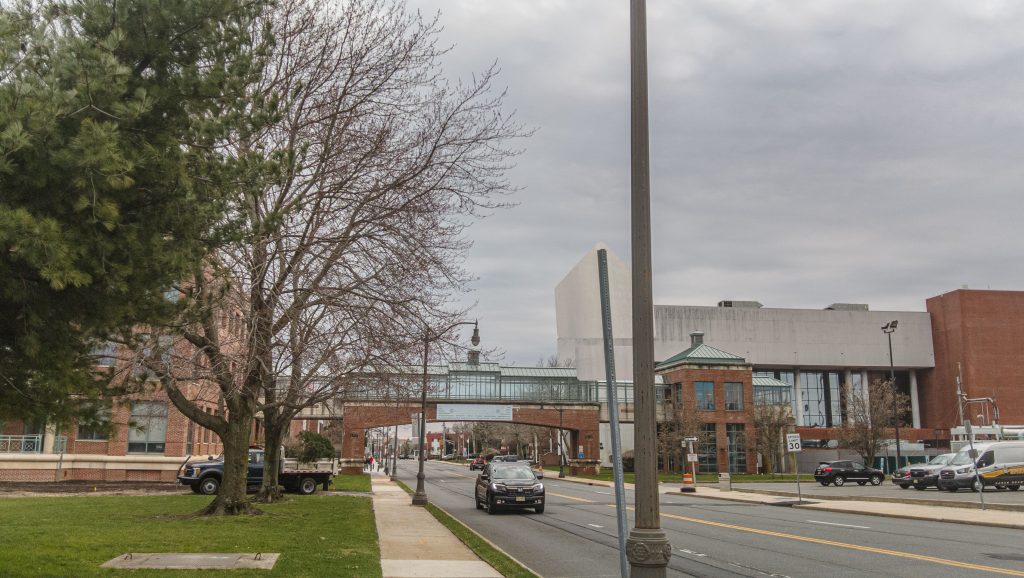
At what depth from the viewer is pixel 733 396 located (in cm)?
6869

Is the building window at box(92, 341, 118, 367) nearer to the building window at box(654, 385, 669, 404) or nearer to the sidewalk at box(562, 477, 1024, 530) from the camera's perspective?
the sidewalk at box(562, 477, 1024, 530)

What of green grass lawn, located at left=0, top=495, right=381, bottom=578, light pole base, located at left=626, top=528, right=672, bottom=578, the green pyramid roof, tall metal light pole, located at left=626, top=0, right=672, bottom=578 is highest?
the green pyramid roof

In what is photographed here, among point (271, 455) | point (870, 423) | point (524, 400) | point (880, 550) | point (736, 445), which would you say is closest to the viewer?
point (880, 550)

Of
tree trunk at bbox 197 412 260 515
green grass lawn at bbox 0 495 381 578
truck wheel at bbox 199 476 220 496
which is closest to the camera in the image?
green grass lawn at bbox 0 495 381 578

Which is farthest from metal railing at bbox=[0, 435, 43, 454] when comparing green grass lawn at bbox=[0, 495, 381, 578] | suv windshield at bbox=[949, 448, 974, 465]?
suv windshield at bbox=[949, 448, 974, 465]

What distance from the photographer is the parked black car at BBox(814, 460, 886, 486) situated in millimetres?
46531

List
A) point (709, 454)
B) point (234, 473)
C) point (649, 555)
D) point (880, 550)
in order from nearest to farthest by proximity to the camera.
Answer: point (649, 555)
point (880, 550)
point (234, 473)
point (709, 454)

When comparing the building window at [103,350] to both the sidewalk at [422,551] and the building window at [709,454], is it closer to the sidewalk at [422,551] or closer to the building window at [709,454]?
the sidewalk at [422,551]

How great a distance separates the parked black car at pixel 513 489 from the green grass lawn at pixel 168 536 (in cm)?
406

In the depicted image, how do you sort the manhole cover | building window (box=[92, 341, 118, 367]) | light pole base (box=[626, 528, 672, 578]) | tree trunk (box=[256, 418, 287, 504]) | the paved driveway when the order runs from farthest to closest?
the paved driveway
tree trunk (box=[256, 418, 287, 504])
the manhole cover
building window (box=[92, 341, 118, 367])
light pole base (box=[626, 528, 672, 578])

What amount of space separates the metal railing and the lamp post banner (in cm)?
3328

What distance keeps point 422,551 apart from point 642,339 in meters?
9.44

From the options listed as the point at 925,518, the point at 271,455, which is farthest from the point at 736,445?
the point at 271,455

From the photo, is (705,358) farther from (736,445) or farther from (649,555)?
(649,555)
